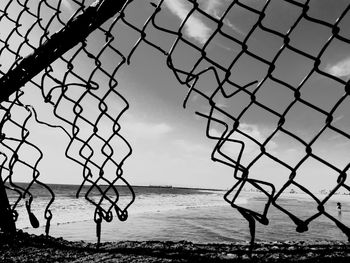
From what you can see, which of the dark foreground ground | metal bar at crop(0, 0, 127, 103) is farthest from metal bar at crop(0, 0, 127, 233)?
the dark foreground ground

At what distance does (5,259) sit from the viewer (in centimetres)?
135

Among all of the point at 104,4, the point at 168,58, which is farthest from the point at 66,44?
the point at 168,58

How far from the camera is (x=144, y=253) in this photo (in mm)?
1427

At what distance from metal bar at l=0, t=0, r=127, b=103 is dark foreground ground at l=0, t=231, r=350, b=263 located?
756 mm

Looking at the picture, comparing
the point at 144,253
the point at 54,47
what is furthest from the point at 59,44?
the point at 144,253

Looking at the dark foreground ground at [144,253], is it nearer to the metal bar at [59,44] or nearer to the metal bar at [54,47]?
the metal bar at [54,47]

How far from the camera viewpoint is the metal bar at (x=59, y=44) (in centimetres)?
122

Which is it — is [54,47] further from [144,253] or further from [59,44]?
[144,253]

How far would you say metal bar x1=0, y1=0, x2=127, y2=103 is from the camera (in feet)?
4.01

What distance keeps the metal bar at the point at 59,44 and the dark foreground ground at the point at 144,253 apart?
2.48 feet

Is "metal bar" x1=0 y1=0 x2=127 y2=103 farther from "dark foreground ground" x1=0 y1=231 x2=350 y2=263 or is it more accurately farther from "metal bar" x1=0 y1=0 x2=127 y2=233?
"dark foreground ground" x1=0 y1=231 x2=350 y2=263

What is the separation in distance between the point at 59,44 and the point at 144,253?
985 millimetres

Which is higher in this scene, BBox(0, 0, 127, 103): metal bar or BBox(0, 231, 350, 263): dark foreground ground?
BBox(0, 0, 127, 103): metal bar

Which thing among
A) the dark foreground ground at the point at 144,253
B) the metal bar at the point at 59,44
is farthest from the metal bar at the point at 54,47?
the dark foreground ground at the point at 144,253
